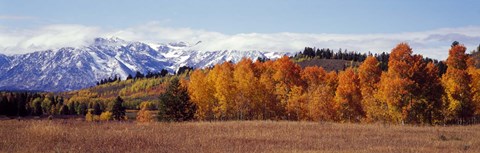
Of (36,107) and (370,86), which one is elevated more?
(370,86)

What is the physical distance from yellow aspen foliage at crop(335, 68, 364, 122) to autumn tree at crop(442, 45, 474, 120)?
1119 centimetres

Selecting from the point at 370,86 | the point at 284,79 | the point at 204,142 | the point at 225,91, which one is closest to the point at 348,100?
the point at 370,86

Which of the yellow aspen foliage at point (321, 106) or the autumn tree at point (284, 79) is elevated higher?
the autumn tree at point (284, 79)

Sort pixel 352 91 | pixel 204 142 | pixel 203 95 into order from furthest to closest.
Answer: pixel 203 95 → pixel 352 91 → pixel 204 142

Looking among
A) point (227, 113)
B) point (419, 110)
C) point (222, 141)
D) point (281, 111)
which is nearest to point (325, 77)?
point (281, 111)

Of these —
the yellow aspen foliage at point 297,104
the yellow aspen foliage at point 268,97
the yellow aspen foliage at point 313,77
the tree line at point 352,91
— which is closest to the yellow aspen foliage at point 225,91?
the tree line at point 352,91

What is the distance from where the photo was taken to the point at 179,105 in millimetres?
62594

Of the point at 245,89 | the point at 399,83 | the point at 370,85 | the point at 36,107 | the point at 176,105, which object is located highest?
the point at 399,83

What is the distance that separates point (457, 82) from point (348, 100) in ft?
44.0

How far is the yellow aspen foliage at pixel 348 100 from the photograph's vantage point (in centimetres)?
6169

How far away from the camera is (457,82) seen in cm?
5466

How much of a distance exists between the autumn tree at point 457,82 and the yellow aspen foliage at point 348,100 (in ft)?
36.7

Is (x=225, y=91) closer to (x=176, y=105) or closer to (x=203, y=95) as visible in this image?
(x=203, y=95)

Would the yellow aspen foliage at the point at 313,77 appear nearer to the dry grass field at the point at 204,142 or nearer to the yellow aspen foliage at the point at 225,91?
the yellow aspen foliage at the point at 225,91
